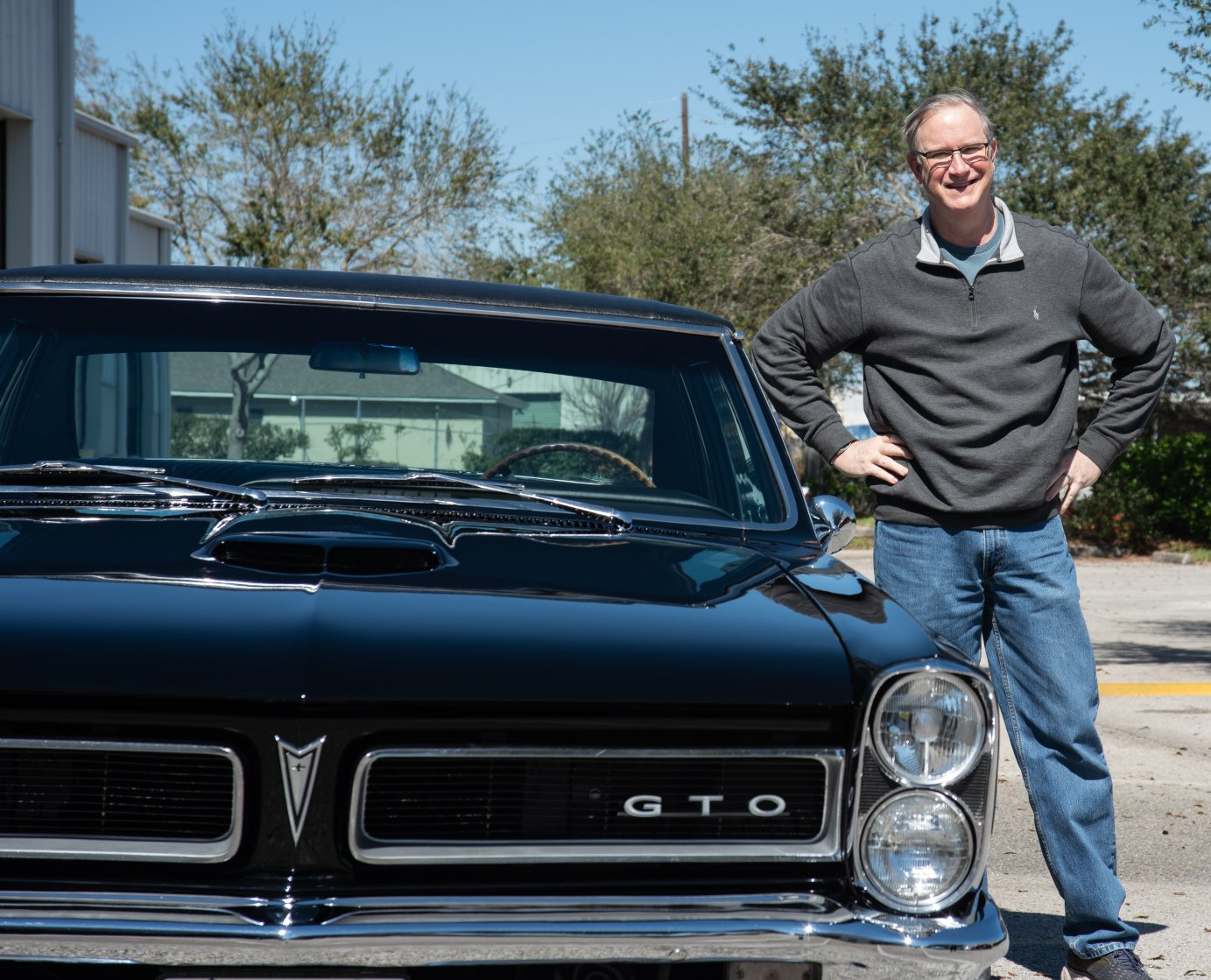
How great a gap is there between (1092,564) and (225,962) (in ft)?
65.0

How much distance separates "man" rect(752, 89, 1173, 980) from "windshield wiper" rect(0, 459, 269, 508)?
1.47 m

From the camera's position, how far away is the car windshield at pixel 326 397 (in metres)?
3.17

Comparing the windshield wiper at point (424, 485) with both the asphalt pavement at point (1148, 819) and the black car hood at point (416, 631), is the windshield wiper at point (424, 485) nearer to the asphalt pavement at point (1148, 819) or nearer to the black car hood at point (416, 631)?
the black car hood at point (416, 631)

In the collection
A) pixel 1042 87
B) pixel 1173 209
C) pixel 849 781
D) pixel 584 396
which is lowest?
pixel 849 781

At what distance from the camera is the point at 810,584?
2.59m

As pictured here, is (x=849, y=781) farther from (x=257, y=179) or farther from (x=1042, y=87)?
(x=257, y=179)

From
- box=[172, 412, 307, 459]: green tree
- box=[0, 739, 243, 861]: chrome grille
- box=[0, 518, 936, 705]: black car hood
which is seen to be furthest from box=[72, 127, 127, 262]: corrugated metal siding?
box=[0, 739, 243, 861]: chrome grille

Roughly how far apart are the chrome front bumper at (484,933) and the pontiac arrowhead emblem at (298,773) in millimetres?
122

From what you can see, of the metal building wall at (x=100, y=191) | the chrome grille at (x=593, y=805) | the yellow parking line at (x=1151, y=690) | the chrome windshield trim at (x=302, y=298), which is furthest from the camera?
the metal building wall at (x=100, y=191)

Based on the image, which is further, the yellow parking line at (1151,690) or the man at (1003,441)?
the yellow parking line at (1151,690)

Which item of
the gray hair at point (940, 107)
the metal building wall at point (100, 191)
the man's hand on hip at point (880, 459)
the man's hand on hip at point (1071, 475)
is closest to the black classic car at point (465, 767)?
the man's hand on hip at point (880, 459)

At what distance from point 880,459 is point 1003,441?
0.28 meters

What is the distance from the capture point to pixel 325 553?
241cm

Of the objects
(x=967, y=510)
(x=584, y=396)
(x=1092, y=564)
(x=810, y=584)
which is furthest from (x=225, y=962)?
(x=1092, y=564)
